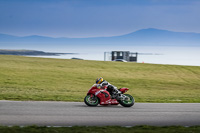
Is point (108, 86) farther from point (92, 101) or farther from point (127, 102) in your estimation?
point (127, 102)

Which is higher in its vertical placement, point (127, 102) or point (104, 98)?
point (104, 98)

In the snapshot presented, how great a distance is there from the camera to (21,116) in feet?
35.8

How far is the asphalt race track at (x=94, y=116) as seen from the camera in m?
10.1

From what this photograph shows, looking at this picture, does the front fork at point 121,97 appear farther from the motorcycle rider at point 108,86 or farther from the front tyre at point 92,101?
the front tyre at point 92,101

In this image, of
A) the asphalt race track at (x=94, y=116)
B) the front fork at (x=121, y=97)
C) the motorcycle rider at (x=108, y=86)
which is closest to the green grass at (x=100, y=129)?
the asphalt race track at (x=94, y=116)

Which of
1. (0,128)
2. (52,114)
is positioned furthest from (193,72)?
(0,128)

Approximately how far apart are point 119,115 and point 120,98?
6.72ft

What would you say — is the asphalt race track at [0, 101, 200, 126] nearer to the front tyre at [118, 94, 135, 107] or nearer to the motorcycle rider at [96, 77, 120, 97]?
the front tyre at [118, 94, 135, 107]

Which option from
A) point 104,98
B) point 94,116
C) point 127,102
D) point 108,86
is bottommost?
point 94,116

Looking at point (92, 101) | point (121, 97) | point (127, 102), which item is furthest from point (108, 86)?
point (127, 102)

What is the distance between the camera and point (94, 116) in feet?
37.0

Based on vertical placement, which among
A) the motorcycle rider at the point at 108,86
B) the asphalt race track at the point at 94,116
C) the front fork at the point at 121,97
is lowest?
the asphalt race track at the point at 94,116

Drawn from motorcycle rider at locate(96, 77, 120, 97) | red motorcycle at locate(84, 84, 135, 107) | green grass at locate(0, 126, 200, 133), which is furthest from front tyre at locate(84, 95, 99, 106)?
green grass at locate(0, 126, 200, 133)

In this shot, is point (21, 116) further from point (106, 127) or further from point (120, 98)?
point (120, 98)
